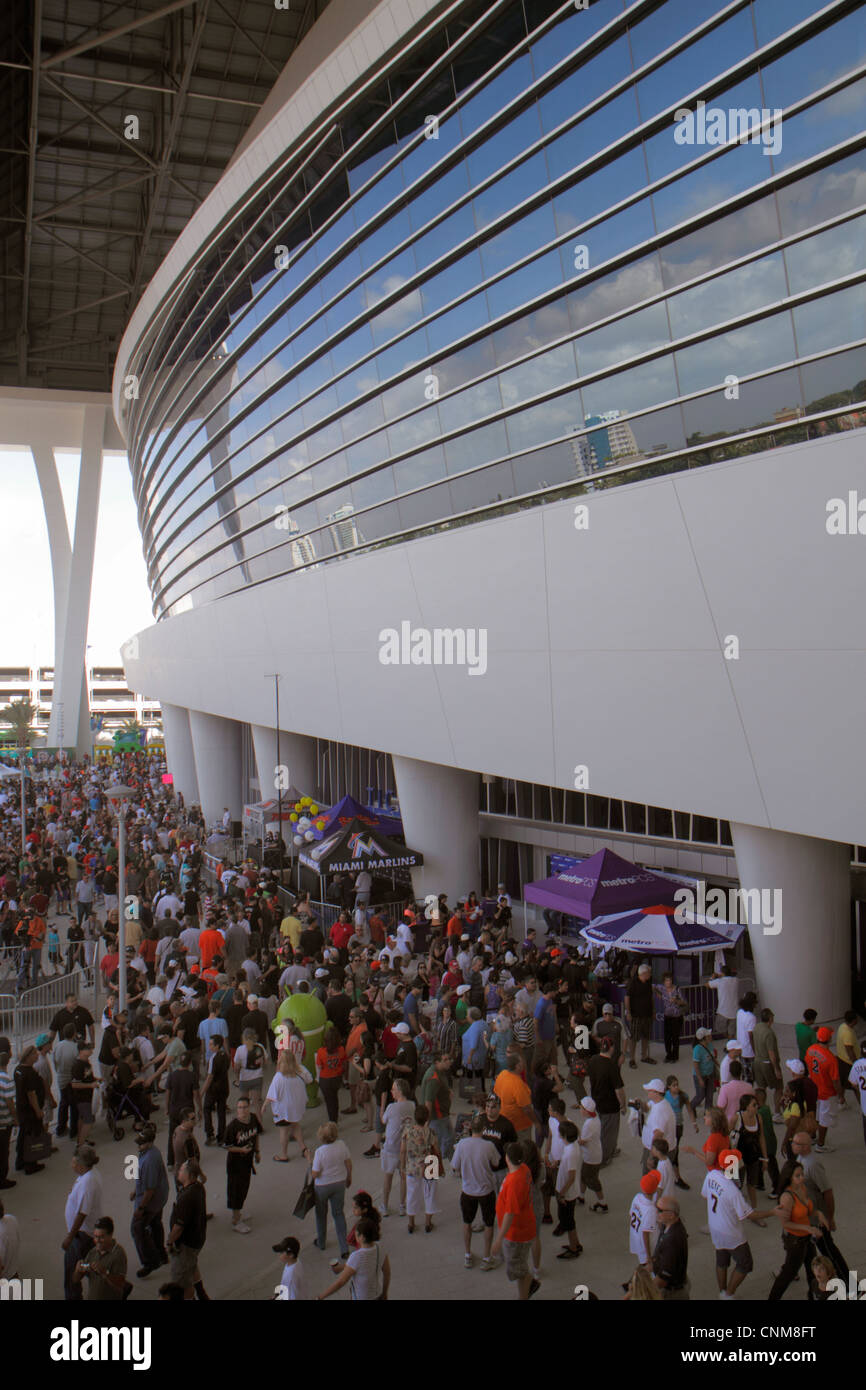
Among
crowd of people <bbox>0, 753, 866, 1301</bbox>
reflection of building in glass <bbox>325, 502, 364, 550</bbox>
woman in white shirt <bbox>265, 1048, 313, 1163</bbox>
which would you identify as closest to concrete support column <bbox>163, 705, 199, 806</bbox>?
reflection of building in glass <bbox>325, 502, 364, 550</bbox>

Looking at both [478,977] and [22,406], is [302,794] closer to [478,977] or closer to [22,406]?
[478,977]

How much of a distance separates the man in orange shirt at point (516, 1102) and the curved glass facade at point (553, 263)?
25.4 ft

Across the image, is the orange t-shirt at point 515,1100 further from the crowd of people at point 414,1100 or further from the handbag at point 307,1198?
the handbag at point 307,1198

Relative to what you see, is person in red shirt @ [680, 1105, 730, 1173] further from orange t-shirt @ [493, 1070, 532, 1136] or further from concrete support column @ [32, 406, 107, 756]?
concrete support column @ [32, 406, 107, 756]

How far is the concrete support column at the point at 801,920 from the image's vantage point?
12.2 metres

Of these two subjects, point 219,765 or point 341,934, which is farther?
point 219,765

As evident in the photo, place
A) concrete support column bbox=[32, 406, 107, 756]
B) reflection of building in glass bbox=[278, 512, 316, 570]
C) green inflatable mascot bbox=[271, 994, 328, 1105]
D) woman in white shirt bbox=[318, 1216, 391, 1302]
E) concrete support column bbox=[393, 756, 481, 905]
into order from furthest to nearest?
concrete support column bbox=[32, 406, 107, 756]
reflection of building in glass bbox=[278, 512, 316, 570]
concrete support column bbox=[393, 756, 481, 905]
green inflatable mascot bbox=[271, 994, 328, 1105]
woman in white shirt bbox=[318, 1216, 391, 1302]

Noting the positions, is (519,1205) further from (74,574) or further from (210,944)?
(74,574)

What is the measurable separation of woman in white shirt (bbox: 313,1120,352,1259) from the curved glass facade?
890cm

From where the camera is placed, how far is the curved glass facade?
36.4 ft

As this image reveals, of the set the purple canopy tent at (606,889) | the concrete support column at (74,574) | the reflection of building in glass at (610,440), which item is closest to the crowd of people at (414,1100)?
the purple canopy tent at (606,889)

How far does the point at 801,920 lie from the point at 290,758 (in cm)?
2169

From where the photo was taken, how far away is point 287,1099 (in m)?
9.63

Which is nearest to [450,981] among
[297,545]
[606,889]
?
[606,889]
